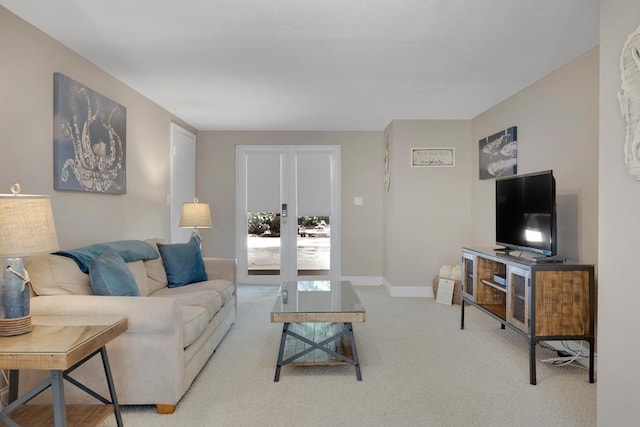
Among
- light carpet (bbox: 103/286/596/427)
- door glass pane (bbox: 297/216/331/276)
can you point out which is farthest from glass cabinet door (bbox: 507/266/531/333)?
door glass pane (bbox: 297/216/331/276)

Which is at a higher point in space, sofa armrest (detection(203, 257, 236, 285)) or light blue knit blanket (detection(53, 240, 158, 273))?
light blue knit blanket (detection(53, 240, 158, 273))

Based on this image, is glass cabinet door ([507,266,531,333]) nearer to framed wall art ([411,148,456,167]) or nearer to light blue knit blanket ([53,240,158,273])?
framed wall art ([411,148,456,167])

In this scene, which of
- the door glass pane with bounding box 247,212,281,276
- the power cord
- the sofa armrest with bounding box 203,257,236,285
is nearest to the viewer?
the power cord

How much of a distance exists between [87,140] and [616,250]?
11.4 feet

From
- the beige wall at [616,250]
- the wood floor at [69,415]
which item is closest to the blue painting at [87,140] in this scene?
the wood floor at [69,415]

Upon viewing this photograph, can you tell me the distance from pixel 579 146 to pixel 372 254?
3511 millimetres

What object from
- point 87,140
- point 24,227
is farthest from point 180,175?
point 24,227

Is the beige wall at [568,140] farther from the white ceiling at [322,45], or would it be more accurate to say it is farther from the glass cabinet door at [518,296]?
the glass cabinet door at [518,296]

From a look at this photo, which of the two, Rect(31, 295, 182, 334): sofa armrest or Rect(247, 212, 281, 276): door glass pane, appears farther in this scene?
Rect(247, 212, 281, 276): door glass pane

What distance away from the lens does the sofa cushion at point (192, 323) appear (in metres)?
2.57

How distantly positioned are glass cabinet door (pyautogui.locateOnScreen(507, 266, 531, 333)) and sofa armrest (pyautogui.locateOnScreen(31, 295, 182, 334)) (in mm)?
2317

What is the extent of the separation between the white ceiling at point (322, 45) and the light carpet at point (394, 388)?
2.33 m

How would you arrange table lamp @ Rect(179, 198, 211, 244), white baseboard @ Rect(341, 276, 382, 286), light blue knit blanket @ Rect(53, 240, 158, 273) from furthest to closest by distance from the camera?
1. white baseboard @ Rect(341, 276, 382, 286)
2. table lamp @ Rect(179, 198, 211, 244)
3. light blue knit blanket @ Rect(53, 240, 158, 273)

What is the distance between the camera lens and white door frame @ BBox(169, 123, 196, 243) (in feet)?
16.8
